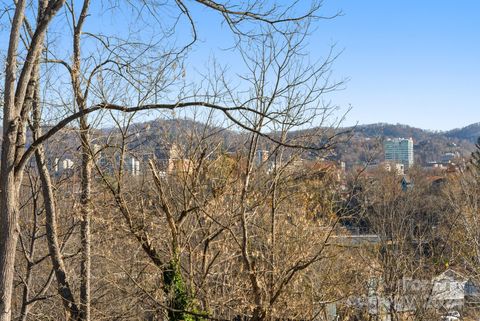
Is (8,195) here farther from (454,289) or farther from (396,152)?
(396,152)

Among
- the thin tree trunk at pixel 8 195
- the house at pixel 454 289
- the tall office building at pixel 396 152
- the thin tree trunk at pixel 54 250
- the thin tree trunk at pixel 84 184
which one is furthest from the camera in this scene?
the tall office building at pixel 396 152

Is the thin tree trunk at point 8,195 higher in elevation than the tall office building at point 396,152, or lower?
lower

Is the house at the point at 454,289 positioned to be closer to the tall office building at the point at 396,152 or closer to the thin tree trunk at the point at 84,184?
the tall office building at the point at 396,152

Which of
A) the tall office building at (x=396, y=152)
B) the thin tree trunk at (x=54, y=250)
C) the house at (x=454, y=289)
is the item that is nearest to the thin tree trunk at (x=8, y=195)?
the thin tree trunk at (x=54, y=250)

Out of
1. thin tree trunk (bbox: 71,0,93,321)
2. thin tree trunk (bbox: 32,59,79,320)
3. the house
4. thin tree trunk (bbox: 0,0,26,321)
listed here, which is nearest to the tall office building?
the house

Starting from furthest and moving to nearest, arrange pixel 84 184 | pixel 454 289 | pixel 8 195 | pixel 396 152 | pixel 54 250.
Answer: pixel 396 152
pixel 454 289
pixel 84 184
pixel 54 250
pixel 8 195

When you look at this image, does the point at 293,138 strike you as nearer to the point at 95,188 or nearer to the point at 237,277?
the point at 237,277

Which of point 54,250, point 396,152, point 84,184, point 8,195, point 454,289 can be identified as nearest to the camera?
point 8,195

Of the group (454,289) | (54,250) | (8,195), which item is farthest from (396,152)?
(8,195)

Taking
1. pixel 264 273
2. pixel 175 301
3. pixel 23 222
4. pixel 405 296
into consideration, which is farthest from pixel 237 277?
pixel 405 296

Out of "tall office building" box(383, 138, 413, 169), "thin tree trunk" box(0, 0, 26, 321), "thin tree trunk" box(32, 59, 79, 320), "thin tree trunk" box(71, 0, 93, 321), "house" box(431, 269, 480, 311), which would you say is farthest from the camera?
"tall office building" box(383, 138, 413, 169)

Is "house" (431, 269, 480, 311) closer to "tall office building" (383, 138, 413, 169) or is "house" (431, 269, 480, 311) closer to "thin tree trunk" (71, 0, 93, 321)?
"tall office building" (383, 138, 413, 169)

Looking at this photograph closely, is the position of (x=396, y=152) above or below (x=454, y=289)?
above

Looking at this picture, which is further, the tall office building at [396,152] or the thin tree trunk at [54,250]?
the tall office building at [396,152]
